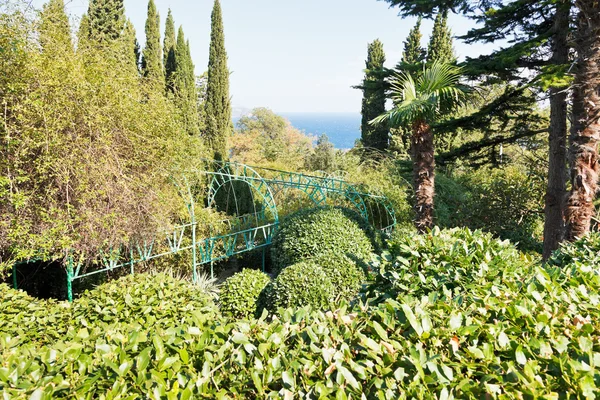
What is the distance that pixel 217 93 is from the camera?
1261 cm

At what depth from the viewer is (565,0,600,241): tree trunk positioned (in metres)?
3.77

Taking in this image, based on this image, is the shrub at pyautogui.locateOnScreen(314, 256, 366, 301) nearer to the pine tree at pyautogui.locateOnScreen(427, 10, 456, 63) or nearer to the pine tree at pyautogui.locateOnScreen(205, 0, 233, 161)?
the pine tree at pyautogui.locateOnScreen(205, 0, 233, 161)

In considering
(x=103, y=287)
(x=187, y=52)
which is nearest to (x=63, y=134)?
(x=103, y=287)

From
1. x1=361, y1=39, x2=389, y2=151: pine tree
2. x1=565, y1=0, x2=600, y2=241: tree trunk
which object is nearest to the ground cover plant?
x1=565, y1=0, x2=600, y2=241: tree trunk

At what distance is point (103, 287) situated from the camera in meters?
3.30

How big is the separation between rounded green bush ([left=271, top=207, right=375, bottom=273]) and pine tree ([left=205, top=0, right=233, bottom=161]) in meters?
6.73

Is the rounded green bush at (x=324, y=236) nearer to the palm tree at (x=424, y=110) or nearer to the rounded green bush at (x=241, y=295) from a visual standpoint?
the rounded green bush at (x=241, y=295)

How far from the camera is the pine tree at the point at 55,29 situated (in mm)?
4062

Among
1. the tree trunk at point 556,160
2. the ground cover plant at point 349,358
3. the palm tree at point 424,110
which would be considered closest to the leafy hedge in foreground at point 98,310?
the ground cover plant at point 349,358

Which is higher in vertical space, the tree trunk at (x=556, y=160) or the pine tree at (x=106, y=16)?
the pine tree at (x=106, y=16)

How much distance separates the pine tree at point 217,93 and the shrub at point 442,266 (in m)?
10.0

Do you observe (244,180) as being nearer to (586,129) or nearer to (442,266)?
(442,266)

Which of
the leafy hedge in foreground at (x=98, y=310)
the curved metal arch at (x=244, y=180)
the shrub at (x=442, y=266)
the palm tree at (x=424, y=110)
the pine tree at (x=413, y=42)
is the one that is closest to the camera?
the shrub at (x=442, y=266)

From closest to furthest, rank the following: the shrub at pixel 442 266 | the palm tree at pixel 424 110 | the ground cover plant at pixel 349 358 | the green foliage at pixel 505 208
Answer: the ground cover plant at pixel 349 358 < the shrub at pixel 442 266 < the palm tree at pixel 424 110 < the green foliage at pixel 505 208
